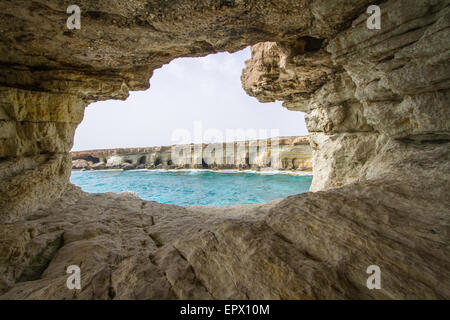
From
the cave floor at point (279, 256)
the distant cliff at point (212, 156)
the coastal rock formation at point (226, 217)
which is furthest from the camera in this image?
the distant cliff at point (212, 156)

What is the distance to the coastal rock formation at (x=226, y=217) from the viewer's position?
151 cm

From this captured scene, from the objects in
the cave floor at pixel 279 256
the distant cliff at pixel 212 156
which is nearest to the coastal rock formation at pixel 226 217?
the cave floor at pixel 279 256

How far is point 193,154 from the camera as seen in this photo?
32500mm

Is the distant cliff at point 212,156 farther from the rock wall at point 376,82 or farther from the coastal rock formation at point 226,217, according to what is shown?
the coastal rock formation at point 226,217

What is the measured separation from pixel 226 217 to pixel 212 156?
2798 cm

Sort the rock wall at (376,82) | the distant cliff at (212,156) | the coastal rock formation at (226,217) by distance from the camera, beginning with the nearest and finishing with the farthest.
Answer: the coastal rock formation at (226,217)
the rock wall at (376,82)
the distant cliff at (212,156)

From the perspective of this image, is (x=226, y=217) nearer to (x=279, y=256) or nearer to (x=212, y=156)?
(x=279, y=256)

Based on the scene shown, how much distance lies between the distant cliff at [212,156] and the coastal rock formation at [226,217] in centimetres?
1940

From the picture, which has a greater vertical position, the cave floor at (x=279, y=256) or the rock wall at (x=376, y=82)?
the rock wall at (x=376, y=82)

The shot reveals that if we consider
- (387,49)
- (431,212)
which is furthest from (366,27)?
(431,212)

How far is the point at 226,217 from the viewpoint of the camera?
311 cm

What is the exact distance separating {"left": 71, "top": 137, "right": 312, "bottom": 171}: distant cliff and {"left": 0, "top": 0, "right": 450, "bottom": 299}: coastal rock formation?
19.4 m

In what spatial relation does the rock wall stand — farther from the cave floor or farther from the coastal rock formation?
the cave floor

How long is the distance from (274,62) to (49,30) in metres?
5.49
